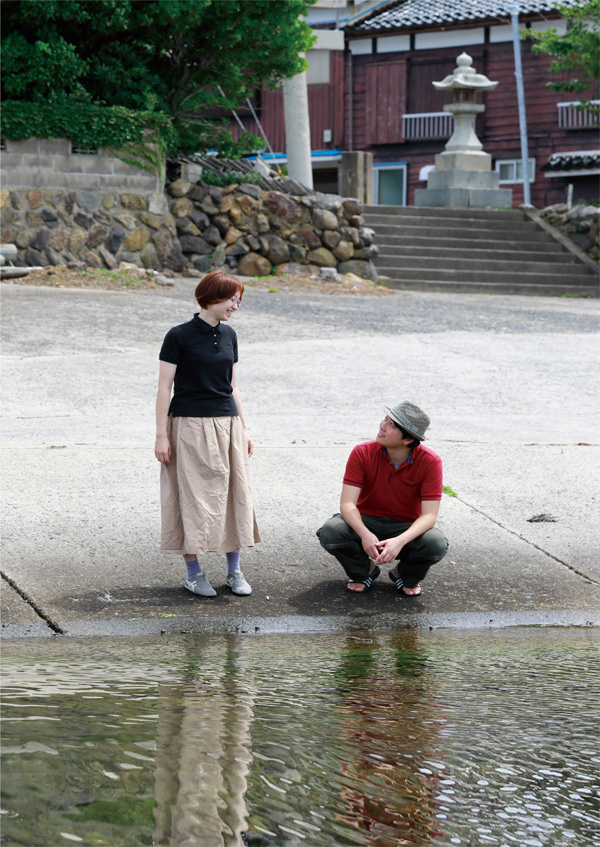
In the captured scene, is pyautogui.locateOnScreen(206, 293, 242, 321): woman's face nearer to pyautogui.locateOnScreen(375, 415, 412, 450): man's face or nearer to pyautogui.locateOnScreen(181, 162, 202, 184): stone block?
pyautogui.locateOnScreen(375, 415, 412, 450): man's face

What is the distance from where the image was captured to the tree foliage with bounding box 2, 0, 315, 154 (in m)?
14.7

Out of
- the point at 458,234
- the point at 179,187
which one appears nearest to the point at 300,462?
the point at 179,187

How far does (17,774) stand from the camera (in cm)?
260

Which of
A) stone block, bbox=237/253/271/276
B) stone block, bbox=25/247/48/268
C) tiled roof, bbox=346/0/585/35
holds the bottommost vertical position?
stone block, bbox=237/253/271/276

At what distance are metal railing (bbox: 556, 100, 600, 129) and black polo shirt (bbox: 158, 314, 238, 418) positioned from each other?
26.4m

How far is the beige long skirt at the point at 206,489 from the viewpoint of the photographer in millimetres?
4617

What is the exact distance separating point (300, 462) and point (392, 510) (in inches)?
71.6

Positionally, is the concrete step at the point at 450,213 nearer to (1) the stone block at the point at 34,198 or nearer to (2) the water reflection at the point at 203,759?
(1) the stone block at the point at 34,198

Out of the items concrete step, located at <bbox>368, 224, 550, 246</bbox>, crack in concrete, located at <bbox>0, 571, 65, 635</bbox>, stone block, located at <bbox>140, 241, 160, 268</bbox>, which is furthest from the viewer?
concrete step, located at <bbox>368, 224, 550, 246</bbox>

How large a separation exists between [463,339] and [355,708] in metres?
8.75

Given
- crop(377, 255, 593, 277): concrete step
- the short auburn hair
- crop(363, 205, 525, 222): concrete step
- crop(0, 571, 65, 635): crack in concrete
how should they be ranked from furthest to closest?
Answer: crop(363, 205, 525, 222): concrete step → crop(377, 255, 593, 277): concrete step → the short auburn hair → crop(0, 571, 65, 635): crack in concrete

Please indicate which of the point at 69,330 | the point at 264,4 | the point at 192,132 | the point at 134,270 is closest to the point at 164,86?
the point at 192,132

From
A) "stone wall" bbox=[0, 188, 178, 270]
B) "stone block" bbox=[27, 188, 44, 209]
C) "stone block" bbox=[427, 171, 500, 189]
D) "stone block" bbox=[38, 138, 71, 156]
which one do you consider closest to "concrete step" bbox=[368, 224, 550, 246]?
"stone block" bbox=[427, 171, 500, 189]

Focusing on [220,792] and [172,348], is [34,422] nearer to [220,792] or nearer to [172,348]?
[172,348]
